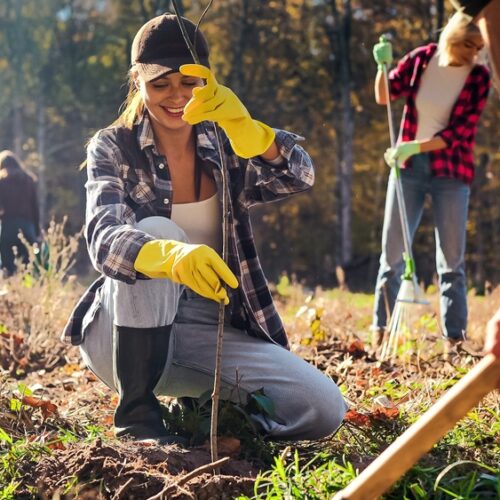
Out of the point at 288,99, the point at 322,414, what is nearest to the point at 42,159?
the point at 288,99

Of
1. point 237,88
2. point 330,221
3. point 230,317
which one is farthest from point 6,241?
point 330,221

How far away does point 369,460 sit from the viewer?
239cm

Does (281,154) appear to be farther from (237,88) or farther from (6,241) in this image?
(237,88)

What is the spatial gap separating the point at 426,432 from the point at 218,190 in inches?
51.2

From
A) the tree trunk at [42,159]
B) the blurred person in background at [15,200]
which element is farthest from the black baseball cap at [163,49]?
the tree trunk at [42,159]

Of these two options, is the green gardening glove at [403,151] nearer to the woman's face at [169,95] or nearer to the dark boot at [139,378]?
the woman's face at [169,95]

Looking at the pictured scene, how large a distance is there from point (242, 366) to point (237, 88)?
14659 mm

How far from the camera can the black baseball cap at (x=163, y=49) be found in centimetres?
267

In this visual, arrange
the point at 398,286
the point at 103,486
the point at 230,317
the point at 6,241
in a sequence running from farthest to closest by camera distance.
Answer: the point at 6,241
the point at 398,286
the point at 230,317
the point at 103,486

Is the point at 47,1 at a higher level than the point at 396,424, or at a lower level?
higher

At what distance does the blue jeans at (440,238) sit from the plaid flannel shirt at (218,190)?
177 centimetres

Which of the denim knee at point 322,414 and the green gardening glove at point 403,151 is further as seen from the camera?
the green gardening glove at point 403,151

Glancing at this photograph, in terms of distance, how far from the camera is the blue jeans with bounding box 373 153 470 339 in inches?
179

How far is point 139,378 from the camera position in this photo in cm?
264
